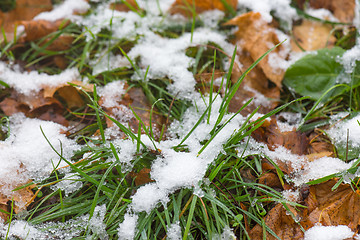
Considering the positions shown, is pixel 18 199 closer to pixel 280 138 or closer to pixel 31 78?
pixel 31 78

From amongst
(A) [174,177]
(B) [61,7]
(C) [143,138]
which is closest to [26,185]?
(C) [143,138]

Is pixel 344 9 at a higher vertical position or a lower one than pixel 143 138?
higher

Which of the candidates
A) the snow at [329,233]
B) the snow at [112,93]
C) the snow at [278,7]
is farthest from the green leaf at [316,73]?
the snow at [112,93]

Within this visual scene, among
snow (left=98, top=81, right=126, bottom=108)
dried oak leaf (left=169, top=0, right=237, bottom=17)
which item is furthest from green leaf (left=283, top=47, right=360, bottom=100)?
snow (left=98, top=81, right=126, bottom=108)

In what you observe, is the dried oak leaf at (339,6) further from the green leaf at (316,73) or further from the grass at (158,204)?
the grass at (158,204)

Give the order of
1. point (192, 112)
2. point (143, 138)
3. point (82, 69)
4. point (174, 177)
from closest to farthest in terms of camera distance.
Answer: point (174, 177) < point (143, 138) < point (192, 112) < point (82, 69)

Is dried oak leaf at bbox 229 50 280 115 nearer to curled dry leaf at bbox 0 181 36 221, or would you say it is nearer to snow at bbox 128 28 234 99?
snow at bbox 128 28 234 99

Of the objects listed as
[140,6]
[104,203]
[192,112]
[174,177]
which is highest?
[140,6]

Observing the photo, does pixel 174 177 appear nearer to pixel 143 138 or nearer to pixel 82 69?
pixel 143 138
